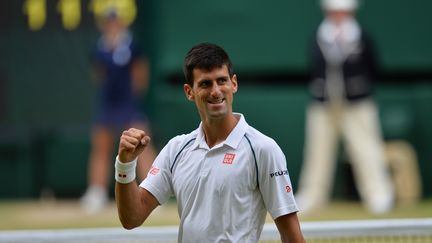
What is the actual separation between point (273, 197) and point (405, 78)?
7.31m

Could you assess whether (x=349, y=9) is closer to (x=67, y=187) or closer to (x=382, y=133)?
(x=382, y=133)

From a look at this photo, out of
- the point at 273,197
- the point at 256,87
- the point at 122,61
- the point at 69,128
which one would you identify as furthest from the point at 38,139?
the point at 273,197

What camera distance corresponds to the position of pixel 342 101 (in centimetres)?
1037

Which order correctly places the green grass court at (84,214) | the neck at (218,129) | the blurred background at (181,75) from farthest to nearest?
the blurred background at (181,75)
the green grass court at (84,214)
the neck at (218,129)

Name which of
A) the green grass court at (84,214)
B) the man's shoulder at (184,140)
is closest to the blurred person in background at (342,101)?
the green grass court at (84,214)

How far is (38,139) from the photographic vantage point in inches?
429

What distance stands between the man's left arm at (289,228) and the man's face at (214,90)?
0.44m

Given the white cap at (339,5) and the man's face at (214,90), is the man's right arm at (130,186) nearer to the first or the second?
the man's face at (214,90)

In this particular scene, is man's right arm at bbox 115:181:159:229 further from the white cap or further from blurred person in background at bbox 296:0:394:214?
the white cap

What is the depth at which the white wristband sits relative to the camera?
13.1ft

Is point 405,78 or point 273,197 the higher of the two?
point 273,197

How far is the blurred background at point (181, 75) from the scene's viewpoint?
1076 cm

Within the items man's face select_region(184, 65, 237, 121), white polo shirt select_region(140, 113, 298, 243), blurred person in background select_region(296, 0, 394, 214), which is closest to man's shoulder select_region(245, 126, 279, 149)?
white polo shirt select_region(140, 113, 298, 243)

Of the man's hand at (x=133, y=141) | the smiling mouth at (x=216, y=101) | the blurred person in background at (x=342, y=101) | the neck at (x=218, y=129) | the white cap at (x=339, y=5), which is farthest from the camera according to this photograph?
the white cap at (x=339, y=5)
